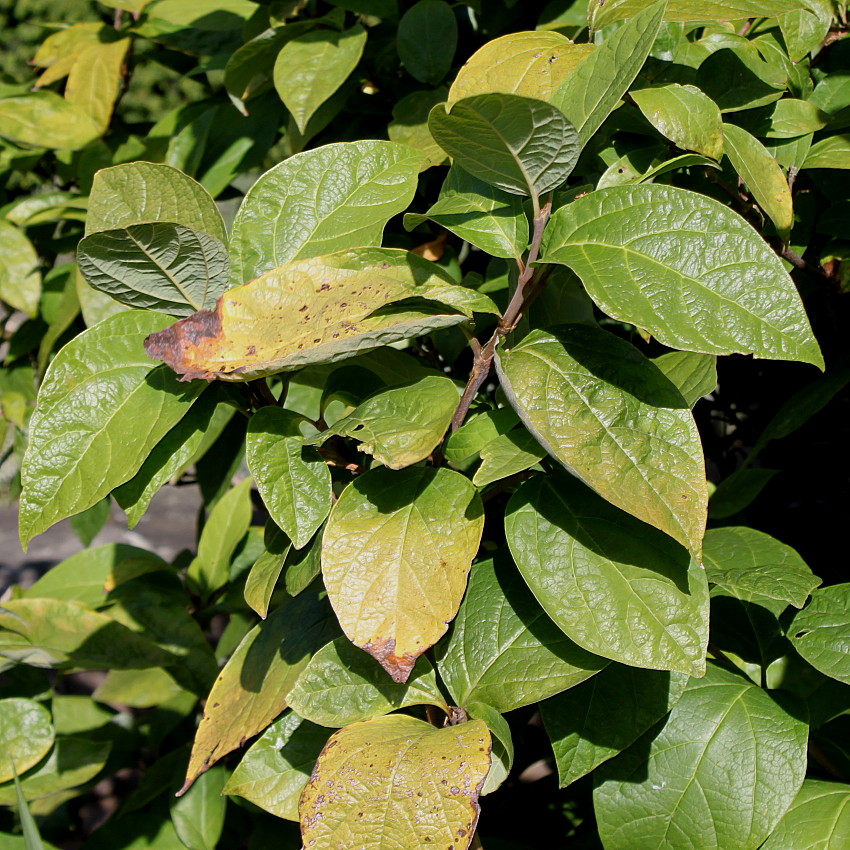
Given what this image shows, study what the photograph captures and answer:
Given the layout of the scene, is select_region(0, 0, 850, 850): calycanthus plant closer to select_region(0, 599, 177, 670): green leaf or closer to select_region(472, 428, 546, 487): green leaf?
select_region(472, 428, 546, 487): green leaf

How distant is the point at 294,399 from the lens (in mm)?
1128

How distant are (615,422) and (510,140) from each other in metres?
0.23

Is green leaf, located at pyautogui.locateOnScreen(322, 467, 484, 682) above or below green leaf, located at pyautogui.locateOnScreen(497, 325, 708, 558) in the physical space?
below

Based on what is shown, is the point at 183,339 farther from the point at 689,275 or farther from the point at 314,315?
the point at 689,275

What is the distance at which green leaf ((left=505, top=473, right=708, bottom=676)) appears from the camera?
0.69m

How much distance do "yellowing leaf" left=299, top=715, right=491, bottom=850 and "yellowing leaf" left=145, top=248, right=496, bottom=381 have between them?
1.11 feet

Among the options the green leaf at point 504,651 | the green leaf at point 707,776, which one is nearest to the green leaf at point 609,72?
the green leaf at point 504,651

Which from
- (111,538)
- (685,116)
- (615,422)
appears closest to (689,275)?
(615,422)

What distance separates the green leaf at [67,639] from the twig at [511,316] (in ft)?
2.54

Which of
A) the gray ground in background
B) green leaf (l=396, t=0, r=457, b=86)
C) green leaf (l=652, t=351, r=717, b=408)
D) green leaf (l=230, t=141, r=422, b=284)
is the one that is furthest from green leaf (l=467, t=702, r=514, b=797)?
the gray ground in background

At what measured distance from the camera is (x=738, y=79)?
2.97 feet

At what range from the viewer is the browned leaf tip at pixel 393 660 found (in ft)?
2.26

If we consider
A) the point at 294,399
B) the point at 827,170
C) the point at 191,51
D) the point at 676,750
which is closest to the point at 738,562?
the point at 676,750

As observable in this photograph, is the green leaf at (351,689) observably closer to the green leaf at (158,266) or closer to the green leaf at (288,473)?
the green leaf at (288,473)
